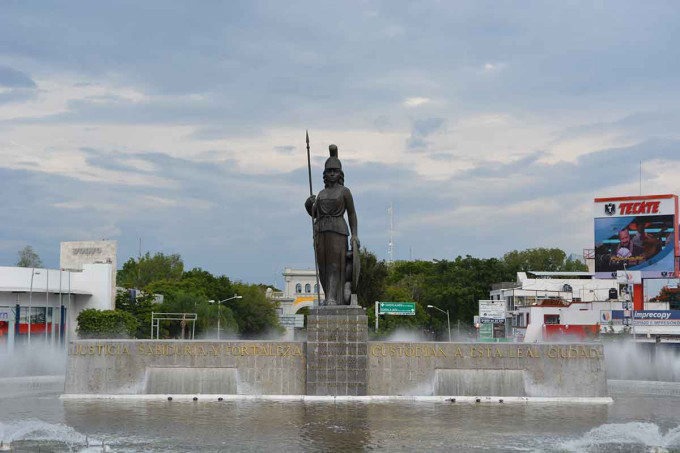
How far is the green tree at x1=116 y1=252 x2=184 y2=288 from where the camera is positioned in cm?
13010

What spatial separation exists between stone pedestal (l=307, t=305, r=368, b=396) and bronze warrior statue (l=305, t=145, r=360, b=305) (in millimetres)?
505

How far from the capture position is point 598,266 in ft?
256

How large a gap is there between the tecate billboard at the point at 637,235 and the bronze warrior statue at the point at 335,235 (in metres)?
59.3

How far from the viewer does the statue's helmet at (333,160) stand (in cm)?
2205

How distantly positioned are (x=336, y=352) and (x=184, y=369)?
12.7 ft

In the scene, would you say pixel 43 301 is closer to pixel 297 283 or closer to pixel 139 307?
pixel 139 307

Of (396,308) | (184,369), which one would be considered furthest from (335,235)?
(396,308)

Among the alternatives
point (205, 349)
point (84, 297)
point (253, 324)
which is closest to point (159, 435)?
point (205, 349)

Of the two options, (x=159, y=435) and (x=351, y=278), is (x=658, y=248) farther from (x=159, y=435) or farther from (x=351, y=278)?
(x=159, y=435)

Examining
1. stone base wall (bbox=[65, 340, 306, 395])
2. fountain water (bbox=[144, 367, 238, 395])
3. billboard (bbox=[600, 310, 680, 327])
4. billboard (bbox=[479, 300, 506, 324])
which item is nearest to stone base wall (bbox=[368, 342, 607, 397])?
stone base wall (bbox=[65, 340, 306, 395])

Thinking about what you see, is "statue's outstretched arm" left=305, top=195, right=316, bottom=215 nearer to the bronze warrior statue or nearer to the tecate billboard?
the bronze warrior statue

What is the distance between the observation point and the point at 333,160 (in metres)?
22.1

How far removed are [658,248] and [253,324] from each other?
180 feet

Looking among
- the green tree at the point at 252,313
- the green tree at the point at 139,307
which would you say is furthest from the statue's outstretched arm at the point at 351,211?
the green tree at the point at 252,313
